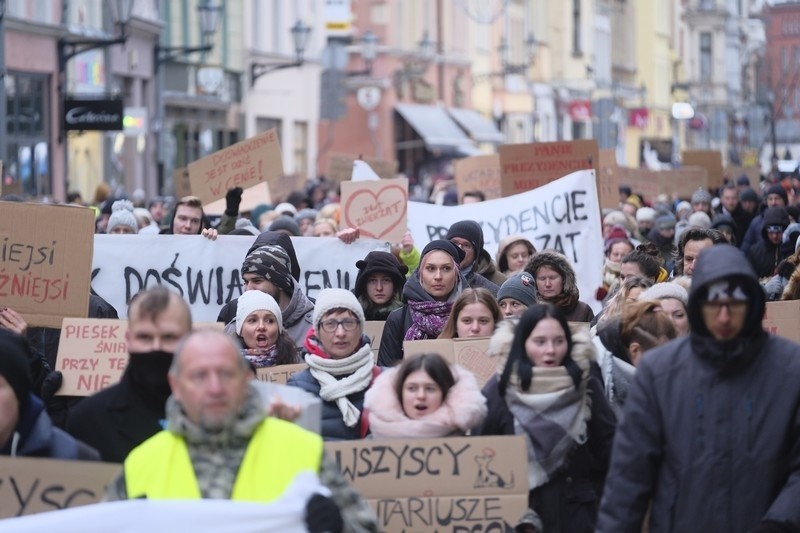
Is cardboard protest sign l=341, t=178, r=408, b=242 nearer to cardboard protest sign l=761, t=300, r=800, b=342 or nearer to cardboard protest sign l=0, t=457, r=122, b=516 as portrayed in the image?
cardboard protest sign l=761, t=300, r=800, b=342

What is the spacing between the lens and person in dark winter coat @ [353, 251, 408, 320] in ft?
33.6

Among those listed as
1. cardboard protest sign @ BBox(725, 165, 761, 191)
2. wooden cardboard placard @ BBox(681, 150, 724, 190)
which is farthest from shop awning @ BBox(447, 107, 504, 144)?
wooden cardboard placard @ BBox(681, 150, 724, 190)

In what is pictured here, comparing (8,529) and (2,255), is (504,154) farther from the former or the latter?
(8,529)

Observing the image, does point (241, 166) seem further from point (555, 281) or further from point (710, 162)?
point (710, 162)

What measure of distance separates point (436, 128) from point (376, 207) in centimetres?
3935

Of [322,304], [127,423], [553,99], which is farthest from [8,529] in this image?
[553,99]

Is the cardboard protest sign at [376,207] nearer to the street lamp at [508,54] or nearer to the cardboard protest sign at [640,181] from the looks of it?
the cardboard protest sign at [640,181]

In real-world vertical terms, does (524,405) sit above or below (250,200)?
below

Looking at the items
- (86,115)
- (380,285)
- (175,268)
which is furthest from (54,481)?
(86,115)

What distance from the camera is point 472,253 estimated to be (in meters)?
11.3

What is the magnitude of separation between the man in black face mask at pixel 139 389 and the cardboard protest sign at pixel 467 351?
2.24 metres

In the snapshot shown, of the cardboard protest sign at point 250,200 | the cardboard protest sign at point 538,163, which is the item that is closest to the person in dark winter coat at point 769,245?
the cardboard protest sign at point 538,163

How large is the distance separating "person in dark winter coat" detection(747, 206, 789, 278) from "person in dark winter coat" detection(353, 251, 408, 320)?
17.4ft

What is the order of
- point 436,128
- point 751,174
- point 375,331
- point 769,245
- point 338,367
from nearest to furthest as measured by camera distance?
point 338,367, point 375,331, point 769,245, point 751,174, point 436,128
